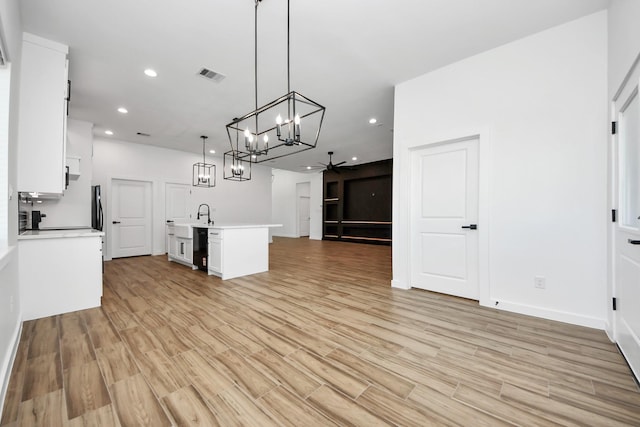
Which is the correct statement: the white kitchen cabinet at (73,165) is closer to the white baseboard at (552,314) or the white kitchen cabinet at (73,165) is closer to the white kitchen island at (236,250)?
the white kitchen island at (236,250)

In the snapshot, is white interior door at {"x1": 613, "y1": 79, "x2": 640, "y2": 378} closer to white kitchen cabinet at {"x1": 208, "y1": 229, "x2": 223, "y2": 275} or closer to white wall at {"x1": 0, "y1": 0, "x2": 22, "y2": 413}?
white wall at {"x1": 0, "y1": 0, "x2": 22, "y2": 413}

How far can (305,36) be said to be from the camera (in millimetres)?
2764

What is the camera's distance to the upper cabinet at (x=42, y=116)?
2584 mm

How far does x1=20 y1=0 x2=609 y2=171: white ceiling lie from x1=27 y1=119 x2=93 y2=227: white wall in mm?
660

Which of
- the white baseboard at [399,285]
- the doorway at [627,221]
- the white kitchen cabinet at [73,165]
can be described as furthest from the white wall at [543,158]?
the white kitchen cabinet at [73,165]

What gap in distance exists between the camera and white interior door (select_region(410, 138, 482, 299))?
3139 millimetres

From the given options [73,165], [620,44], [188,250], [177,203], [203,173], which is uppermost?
[620,44]

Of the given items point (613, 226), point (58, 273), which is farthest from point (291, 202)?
point (613, 226)

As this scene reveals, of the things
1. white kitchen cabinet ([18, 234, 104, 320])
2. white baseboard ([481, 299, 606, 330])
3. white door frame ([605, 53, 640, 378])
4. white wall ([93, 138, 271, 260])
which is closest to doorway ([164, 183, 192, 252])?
white wall ([93, 138, 271, 260])

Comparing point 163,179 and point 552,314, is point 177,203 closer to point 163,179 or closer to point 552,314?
point 163,179

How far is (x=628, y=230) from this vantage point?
1.89m

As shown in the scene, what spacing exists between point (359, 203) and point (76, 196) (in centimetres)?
795

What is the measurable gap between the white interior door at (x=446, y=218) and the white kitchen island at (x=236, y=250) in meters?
2.64

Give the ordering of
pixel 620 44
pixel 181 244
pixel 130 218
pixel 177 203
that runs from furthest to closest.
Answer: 1. pixel 177 203
2. pixel 130 218
3. pixel 181 244
4. pixel 620 44
